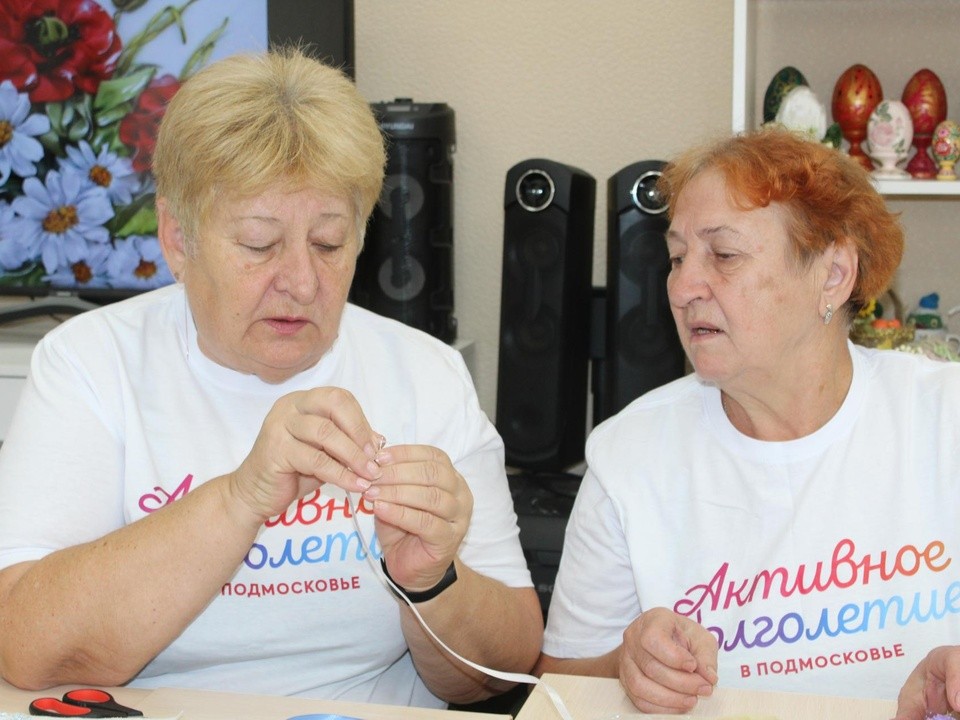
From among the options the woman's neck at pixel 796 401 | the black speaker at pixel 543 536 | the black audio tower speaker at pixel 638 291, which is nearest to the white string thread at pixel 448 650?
the woman's neck at pixel 796 401

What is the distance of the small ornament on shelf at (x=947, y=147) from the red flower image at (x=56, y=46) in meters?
1.64

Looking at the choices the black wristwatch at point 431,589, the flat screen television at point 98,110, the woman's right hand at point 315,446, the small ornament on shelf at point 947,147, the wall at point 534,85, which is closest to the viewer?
the woman's right hand at point 315,446

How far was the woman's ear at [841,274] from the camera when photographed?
1.48 meters

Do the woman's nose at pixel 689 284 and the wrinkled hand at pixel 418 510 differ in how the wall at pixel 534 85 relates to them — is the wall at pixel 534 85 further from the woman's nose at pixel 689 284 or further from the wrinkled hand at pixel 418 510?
the wrinkled hand at pixel 418 510

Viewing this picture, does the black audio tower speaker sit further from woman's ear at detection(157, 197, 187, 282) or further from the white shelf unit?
woman's ear at detection(157, 197, 187, 282)

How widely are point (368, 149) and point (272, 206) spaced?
0.14m

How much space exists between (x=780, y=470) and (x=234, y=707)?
703mm

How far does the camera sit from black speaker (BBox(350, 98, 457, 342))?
2.49 meters

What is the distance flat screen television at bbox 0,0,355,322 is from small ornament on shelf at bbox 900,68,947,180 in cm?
110

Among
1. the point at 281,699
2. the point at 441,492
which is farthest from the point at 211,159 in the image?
the point at 281,699

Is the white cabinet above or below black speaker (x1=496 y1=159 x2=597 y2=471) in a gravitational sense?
above

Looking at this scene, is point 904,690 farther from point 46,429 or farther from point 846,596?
point 46,429

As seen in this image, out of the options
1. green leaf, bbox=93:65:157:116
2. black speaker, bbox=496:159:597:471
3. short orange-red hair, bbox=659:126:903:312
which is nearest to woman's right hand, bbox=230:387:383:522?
short orange-red hair, bbox=659:126:903:312

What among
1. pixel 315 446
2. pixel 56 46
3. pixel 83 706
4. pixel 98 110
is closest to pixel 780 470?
pixel 315 446
